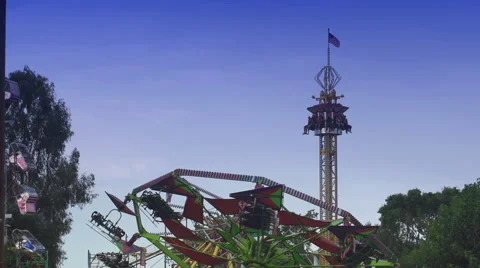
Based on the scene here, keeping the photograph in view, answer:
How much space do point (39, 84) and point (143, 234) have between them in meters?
24.7

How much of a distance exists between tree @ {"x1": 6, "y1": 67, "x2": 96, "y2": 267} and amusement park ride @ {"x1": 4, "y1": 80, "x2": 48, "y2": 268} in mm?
7245

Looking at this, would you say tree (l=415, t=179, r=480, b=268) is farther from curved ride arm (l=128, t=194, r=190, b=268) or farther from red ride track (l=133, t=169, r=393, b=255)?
curved ride arm (l=128, t=194, r=190, b=268)

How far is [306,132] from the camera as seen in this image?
283 ft

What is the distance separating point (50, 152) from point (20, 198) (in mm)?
17068

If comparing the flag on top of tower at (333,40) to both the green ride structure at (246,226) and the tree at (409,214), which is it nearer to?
the tree at (409,214)

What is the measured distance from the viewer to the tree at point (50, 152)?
59562 millimetres

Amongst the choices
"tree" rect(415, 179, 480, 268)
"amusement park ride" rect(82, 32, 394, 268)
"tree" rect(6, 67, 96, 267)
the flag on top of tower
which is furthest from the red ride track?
the flag on top of tower

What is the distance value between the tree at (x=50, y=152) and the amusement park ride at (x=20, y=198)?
725cm

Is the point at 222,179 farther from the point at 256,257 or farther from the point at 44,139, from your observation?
the point at 44,139

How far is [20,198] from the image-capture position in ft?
146

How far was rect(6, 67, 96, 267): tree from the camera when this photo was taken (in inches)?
2345

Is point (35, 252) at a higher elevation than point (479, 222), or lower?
lower

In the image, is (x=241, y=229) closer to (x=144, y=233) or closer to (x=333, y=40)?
(x=144, y=233)

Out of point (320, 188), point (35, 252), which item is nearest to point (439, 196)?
point (320, 188)
